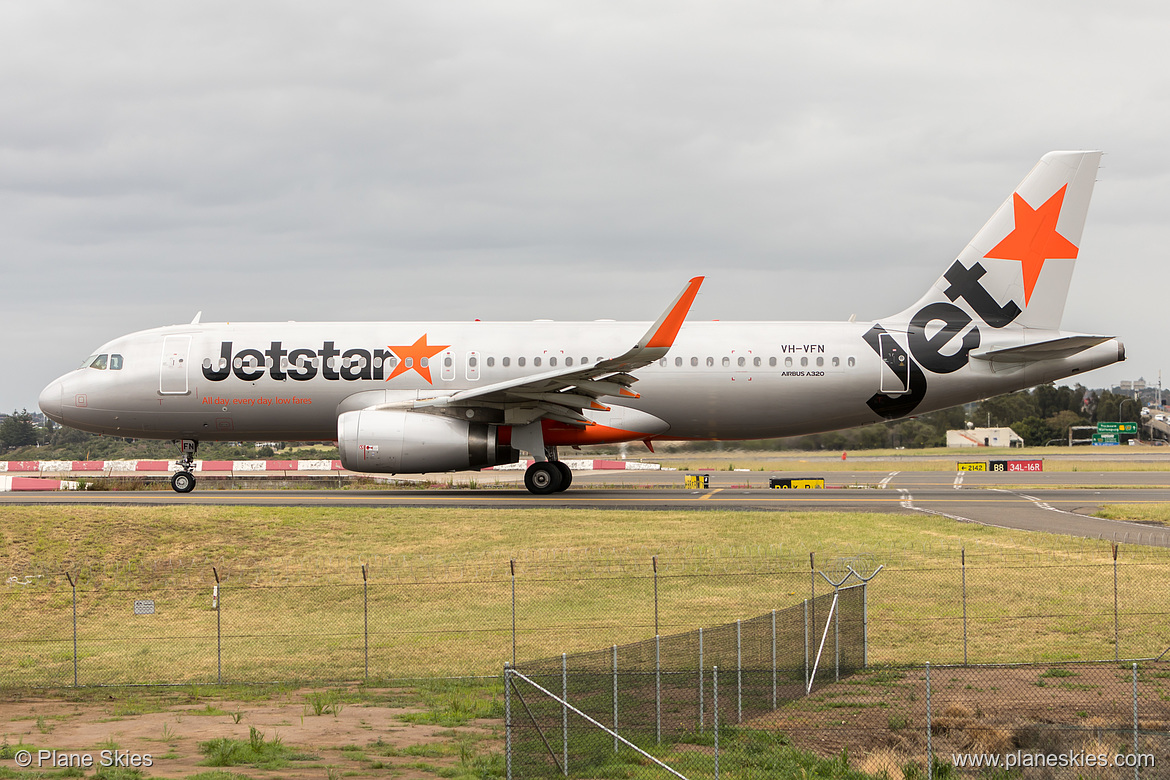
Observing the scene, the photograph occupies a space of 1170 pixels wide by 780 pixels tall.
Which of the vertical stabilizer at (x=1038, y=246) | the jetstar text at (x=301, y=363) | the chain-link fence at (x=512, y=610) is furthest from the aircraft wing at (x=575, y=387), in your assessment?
the vertical stabilizer at (x=1038, y=246)

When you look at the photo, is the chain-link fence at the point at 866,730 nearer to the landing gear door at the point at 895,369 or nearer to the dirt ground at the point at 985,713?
the dirt ground at the point at 985,713

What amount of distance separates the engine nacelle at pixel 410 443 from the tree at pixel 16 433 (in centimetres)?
7207

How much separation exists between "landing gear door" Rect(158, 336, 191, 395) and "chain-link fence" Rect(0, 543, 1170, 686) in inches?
436

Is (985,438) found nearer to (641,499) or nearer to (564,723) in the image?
(641,499)

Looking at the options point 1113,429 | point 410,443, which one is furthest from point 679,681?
point 1113,429

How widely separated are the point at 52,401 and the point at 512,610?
2360 centimetres

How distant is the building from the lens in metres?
103

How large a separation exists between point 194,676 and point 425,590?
523 cm

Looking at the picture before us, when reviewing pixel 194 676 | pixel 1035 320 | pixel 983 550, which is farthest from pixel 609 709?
pixel 1035 320

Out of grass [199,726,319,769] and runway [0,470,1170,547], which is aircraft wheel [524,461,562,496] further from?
grass [199,726,319,769]

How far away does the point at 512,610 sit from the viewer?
17.5m

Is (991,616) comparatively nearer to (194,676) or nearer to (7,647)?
(194,676)

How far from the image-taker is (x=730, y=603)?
1989cm

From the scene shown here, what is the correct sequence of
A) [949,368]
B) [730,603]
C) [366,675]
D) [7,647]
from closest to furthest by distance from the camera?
[366,675]
[7,647]
[730,603]
[949,368]
